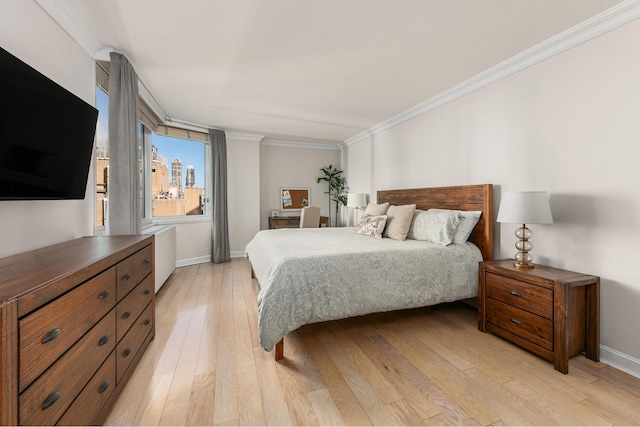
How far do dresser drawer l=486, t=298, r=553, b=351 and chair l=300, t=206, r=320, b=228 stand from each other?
3.10 metres

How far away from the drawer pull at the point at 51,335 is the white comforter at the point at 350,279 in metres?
1.03

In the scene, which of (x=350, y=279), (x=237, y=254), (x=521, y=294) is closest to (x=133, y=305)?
(x=350, y=279)

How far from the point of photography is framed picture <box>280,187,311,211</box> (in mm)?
5824

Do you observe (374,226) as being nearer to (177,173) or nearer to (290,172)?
(290,172)

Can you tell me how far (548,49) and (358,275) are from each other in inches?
95.1

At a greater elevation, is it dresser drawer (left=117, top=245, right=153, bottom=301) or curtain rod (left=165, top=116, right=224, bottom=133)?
curtain rod (left=165, top=116, right=224, bottom=133)

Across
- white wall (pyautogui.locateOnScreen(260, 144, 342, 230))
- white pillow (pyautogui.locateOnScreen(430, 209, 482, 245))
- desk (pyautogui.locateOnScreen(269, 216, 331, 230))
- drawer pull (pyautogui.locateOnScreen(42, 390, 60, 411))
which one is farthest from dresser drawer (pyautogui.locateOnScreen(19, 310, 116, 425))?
white wall (pyautogui.locateOnScreen(260, 144, 342, 230))

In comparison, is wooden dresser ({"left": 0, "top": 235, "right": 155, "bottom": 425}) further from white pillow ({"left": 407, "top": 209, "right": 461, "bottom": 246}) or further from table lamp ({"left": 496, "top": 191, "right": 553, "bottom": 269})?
table lamp ({"left": 496, "top": 191, "right": 553, "bottom": 269})

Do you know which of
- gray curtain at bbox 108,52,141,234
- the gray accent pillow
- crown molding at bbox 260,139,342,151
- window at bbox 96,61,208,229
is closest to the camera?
gray curtain at bbox 108,52,141,234

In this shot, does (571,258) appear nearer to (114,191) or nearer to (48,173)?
(48,173)

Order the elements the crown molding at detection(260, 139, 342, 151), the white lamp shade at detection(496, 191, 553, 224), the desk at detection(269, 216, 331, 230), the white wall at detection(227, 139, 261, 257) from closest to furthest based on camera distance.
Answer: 1. the white lamp shade at detection(496, 191, 553, 224)
2. the white wall at detection(227, 139, 261, 257)
3. the desk at detection(269, 216, 331, 230)
4. the crown molding at detection(260, 139, 342, 151)

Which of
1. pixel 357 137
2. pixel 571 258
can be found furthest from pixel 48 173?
pixel 357 137

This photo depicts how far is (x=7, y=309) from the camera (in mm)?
746

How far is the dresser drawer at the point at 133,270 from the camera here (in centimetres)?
157
